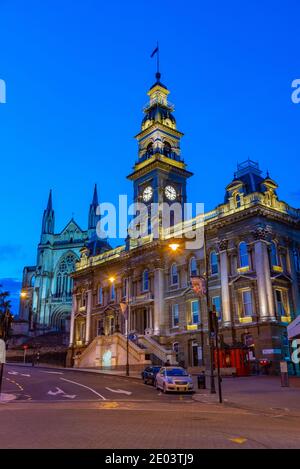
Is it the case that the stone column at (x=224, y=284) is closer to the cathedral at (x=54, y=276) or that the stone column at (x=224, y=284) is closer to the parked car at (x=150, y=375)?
the parked car at (x=150, y=375)

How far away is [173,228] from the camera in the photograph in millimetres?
53438

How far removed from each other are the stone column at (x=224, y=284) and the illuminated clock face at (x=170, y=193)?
1758 centimetres

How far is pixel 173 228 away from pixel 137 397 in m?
32.5

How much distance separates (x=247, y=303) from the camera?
41938 millimetres

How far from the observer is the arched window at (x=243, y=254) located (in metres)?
43.0

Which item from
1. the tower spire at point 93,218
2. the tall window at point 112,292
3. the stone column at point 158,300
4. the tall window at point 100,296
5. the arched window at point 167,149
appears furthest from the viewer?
the tower spire at point 93,218

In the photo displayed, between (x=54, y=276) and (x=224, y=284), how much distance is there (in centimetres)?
5406

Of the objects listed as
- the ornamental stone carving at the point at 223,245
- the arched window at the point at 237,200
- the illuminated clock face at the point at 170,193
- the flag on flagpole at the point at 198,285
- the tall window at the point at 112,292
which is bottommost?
the flag on flagpole at the point at 198,285

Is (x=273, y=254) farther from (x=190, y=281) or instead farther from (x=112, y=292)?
(x=112, y=292)

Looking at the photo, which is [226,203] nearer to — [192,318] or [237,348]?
[192,318]

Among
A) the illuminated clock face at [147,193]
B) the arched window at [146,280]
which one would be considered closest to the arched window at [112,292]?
the arched window at [146,280]

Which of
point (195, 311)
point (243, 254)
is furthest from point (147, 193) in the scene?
point (243, 254)

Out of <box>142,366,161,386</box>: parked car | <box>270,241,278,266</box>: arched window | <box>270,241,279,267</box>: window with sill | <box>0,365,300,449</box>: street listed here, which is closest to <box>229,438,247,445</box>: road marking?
<box>0,365,300,449</box>: street

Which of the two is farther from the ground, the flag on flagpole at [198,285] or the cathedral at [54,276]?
the cathedral at [54,276]
